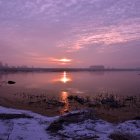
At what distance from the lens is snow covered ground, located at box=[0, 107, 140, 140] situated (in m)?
11.0

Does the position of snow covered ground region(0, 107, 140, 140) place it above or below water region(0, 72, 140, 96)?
above

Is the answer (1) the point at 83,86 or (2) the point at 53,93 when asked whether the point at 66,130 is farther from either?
(1) the point at 83,86

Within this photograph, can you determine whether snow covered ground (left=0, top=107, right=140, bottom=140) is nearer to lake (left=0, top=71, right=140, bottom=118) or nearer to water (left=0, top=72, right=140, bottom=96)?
lake (left=0, top=71, right=140, bottom=118)

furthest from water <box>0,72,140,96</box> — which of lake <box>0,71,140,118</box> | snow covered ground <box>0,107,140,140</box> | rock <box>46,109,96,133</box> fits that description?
snow covered ground <box>0,107,140,140</box>

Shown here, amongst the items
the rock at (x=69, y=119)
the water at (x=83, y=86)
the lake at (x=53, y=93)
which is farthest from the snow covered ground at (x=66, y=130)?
the water at (x=83, y=86)

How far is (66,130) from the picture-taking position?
39.2 ft

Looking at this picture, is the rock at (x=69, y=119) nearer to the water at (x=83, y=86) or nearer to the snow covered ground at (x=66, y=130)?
the snow covered ground at (x=66, y=130)

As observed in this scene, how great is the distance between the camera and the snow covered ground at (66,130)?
11.0 metres

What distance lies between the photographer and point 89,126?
40.9ft

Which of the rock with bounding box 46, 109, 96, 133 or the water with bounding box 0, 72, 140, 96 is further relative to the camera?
the water with bounding box 0, 72, 140, 96

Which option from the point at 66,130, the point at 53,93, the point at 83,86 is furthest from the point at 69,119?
the point at 83,86

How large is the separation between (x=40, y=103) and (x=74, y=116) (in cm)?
1194

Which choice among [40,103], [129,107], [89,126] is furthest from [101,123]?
[40,103]

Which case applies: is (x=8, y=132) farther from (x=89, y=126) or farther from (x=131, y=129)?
(x=131, y=129)
